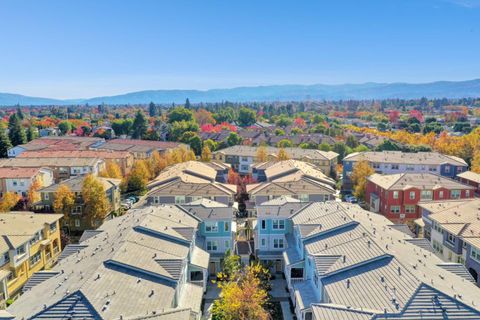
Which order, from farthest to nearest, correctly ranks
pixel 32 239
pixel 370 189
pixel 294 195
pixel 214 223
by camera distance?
pixel 370 189, pixel 294 195, pixel 214 223, pixel 32 239

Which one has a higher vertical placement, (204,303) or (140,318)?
(140,318)

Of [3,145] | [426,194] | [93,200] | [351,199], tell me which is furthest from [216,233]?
[3,145]

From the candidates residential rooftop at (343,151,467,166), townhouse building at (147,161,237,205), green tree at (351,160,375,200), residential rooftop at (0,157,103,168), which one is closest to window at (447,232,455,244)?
green tree at (351,160,375,200)

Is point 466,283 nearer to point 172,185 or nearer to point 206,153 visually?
point 172,185

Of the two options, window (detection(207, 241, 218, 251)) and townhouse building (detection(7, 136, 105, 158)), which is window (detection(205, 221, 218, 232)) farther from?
townhouse building (detection(7, 136, 105, 158))

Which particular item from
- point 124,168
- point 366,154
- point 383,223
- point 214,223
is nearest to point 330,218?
point 383,223

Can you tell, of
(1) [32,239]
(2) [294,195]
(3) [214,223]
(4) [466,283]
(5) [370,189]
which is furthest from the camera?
(5) [370,189]
